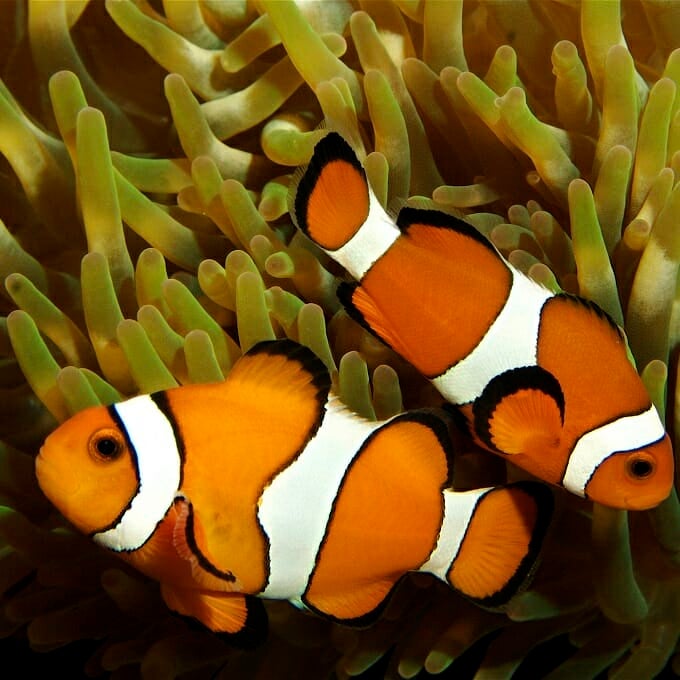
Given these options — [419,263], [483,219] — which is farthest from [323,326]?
[483,219]

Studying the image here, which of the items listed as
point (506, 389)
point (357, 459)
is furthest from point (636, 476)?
point (357, 459)

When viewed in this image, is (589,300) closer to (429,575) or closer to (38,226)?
(429,575)

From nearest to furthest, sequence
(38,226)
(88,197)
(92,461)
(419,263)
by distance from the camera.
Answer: (92,461), (419,263), (88,197), (38,226)

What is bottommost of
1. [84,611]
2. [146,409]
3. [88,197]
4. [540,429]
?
[84,611]

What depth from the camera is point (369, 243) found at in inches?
35.0

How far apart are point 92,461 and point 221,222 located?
1.35 feet

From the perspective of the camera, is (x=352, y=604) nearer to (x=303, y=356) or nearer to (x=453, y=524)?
(x=453, y=524)

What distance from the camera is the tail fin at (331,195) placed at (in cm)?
85

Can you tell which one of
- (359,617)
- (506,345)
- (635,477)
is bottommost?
(359,617)

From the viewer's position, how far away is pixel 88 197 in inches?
40.5

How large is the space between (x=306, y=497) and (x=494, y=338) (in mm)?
238

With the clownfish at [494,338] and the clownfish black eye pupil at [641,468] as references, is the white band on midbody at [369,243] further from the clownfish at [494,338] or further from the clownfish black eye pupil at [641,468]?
the clownfish black eye pupil at [641,468]

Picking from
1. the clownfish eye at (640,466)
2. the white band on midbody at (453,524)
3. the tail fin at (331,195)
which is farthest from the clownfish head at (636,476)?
the tail fin at (331,195)

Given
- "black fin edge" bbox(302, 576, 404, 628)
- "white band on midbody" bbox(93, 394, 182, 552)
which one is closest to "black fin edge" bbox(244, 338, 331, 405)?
"white band on midbody" bbox(93, 394, 182, 552)
